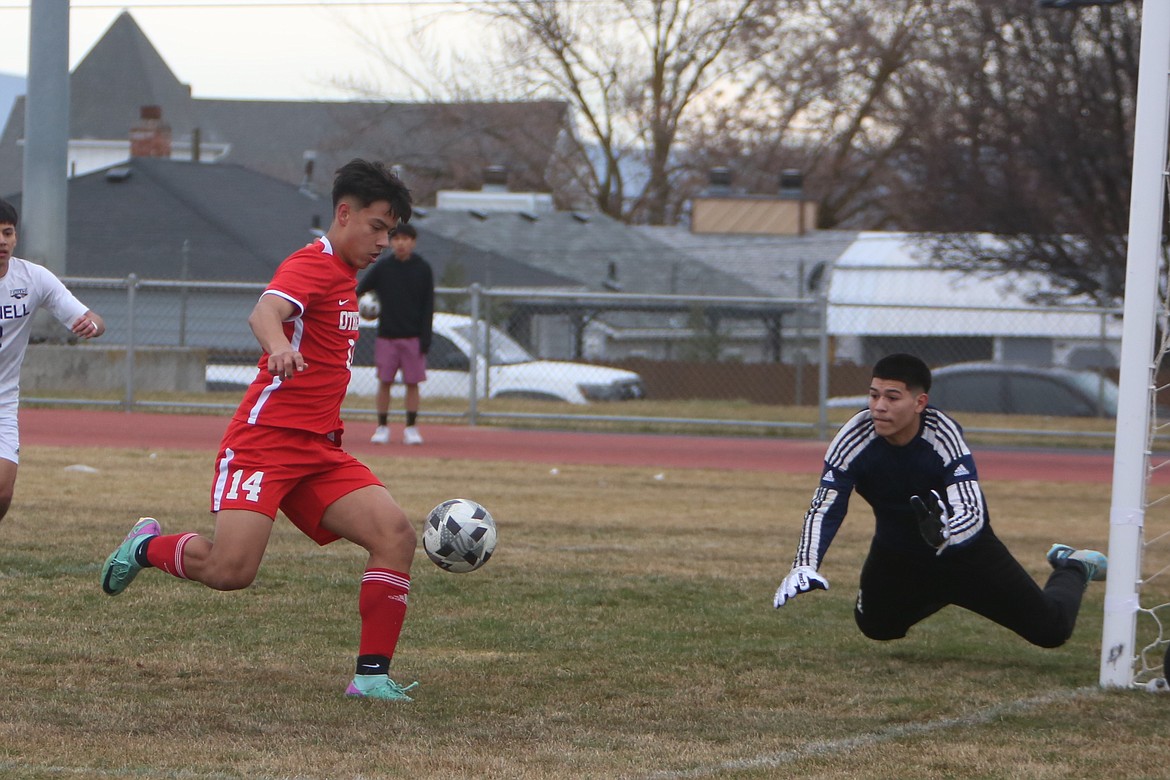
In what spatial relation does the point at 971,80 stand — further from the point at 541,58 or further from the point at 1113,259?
the point at 541,58

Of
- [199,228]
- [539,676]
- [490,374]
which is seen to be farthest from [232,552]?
[199,228]

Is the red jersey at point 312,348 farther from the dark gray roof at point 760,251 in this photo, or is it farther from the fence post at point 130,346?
the dark gray roof at point 760,251

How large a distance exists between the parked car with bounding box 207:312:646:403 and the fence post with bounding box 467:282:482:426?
7.9 inches

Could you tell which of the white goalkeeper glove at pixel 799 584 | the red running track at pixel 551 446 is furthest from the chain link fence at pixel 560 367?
the white goalkeeper glove at pixel 799 584

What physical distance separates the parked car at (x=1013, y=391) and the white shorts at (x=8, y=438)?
44.9ft

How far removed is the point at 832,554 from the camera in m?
9.62

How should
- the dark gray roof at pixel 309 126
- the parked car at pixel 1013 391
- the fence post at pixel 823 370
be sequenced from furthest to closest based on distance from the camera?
the dark gray roof at pixel 309 126 < the parked car at pixel 1013 391 < the fence post at pixel 823 370

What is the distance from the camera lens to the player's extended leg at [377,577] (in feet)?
17.4

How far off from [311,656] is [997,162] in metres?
19.2

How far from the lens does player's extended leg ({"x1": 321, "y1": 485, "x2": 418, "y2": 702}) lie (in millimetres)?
5309

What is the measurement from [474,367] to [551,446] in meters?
1.79

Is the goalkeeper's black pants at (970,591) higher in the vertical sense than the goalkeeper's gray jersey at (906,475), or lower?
lower

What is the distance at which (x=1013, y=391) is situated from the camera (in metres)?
19.7

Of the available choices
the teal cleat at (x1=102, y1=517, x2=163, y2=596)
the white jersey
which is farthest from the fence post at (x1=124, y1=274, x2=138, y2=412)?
the teal cleat at (x1=102, y1=517, x2=163, y2=596)
